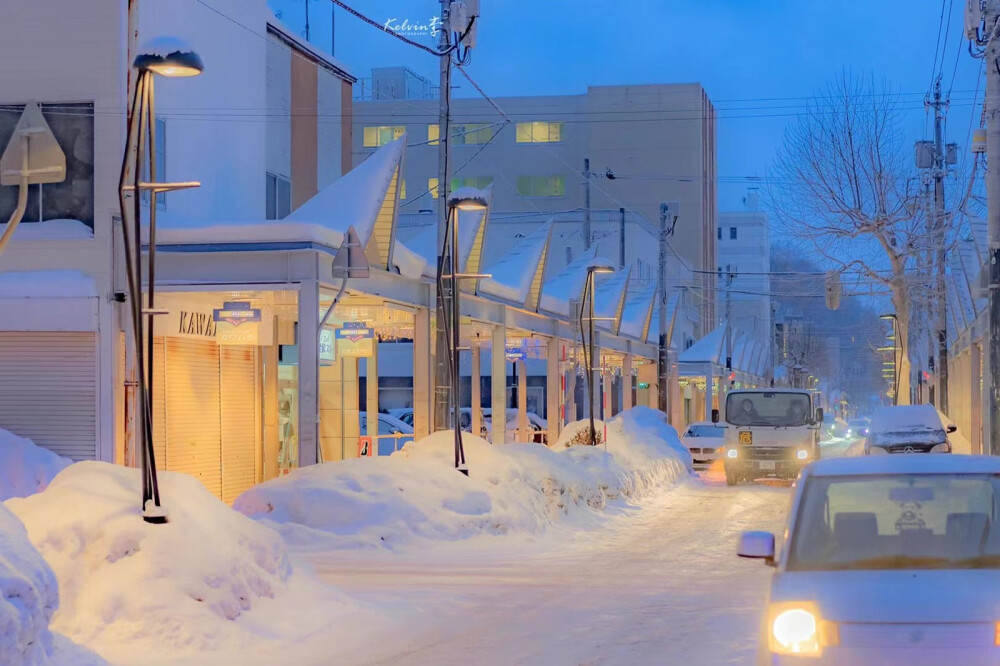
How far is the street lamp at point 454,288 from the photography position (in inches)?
856

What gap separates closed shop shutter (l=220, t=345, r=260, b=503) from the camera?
92.7ft

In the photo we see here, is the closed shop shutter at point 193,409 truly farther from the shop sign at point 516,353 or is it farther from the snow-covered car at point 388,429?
the shop sign at point 516,353

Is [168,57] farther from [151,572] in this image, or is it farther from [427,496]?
[427,496]

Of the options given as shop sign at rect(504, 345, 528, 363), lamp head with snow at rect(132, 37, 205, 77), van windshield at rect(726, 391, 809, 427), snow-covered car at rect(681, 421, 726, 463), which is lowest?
snow-covered car at rect(681, 421, 726, 463)

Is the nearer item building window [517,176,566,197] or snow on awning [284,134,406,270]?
snow on awning [284,134,406,270]

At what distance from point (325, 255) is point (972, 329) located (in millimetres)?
26005

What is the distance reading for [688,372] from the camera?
7175cm

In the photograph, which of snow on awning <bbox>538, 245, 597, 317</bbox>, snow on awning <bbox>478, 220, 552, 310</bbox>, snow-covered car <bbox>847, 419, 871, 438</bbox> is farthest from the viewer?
snow-covered car <bbox>847, 419, 871, 438</bbox>

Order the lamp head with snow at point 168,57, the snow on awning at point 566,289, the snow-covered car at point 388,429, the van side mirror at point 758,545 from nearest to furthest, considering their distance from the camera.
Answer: the van side mirror at point 758,545 → the lamp head with snow at point 168,57 → the snow on awning at point 566,289 → the snow-covered car at point 388,429

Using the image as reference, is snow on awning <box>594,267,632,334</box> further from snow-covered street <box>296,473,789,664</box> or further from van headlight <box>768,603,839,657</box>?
van headlight <box>768,603,839,657</box>

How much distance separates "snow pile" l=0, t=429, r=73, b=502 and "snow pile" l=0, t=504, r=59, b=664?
13803 millimetres

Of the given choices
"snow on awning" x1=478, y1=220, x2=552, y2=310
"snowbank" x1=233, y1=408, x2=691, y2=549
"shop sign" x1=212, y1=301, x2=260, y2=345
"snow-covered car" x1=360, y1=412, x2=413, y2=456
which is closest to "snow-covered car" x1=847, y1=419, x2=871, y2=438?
"snow on awning" x1=478, y1=220, x2=552, y2=310

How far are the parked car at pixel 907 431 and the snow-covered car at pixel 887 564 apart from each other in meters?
23.1

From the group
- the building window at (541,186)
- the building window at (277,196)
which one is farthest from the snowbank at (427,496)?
the building window at (541,186)
